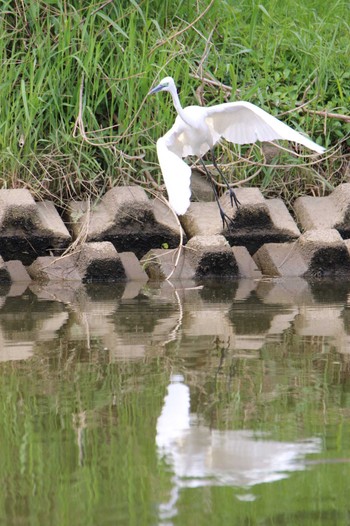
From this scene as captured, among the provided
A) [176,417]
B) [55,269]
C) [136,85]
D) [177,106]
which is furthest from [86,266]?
[176,417]

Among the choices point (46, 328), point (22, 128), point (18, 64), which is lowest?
point (46, 328)

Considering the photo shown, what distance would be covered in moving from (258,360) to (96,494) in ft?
4.70

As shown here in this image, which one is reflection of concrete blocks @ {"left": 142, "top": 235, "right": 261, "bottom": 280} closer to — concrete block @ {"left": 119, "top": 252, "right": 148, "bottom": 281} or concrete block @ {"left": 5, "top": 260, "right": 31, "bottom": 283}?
concrete block @ {"left": 119, "top": 252, "right": 148, "bottom": 281}

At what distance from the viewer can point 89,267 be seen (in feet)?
20.1

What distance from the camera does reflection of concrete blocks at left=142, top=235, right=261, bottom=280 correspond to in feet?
20.5

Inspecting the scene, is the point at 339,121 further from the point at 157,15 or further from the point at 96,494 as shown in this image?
the point at 96,494

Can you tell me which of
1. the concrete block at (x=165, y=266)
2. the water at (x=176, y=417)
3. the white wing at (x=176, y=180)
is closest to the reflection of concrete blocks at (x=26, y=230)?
the concrete block at (x=165, y=266)

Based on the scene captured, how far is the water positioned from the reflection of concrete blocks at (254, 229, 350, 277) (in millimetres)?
1403

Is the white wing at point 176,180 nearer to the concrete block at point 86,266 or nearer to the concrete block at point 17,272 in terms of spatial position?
the concrete block at point 86,266

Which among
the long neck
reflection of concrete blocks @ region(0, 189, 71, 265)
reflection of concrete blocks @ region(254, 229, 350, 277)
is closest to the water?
reflection of concrete blocks @ region(254, 229, 350, 277)

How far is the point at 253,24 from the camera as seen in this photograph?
8117 millimetres

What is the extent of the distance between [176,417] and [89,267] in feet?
11.0

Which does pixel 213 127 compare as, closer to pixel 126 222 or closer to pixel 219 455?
pixel 126 222

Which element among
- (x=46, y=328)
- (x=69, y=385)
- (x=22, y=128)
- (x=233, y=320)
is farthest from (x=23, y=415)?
(x=22, y=128)
